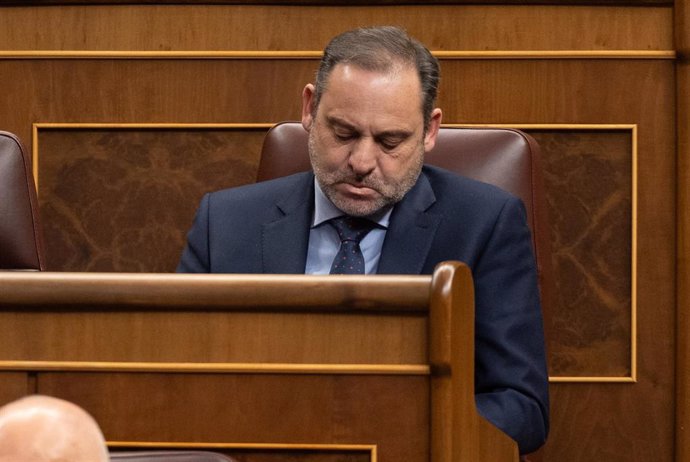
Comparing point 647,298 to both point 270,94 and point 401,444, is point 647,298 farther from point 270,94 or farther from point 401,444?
point 401,444

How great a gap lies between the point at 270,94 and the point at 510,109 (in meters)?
0.28

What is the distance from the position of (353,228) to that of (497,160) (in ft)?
0.50

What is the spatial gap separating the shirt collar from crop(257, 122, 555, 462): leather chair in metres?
0.04

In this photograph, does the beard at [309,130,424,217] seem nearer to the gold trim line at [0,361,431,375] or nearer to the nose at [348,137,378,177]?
the nose at [348,137,378,177]

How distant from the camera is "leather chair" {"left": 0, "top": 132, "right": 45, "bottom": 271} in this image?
1.08 meters

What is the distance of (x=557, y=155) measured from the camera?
1.34 m

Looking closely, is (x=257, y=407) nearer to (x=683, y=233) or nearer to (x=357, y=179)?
(x=357, y=179)

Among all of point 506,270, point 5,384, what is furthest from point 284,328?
point 506,270

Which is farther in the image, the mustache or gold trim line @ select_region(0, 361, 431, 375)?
the mustache

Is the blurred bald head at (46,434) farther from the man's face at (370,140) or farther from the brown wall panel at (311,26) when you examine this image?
the brown wall panel at (311,26)

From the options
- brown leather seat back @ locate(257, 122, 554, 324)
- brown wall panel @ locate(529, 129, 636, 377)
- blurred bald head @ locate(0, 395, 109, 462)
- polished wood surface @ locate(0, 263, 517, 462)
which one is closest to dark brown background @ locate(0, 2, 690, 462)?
brown wall panel @ locate(529, 129, 636, 377)

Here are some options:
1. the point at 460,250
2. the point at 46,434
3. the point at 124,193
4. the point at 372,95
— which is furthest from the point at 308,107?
the point at 46,434

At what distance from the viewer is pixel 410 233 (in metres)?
1.05

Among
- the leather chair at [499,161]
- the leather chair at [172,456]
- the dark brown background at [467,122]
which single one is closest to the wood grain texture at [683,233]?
the dark brown background at [467,122]
